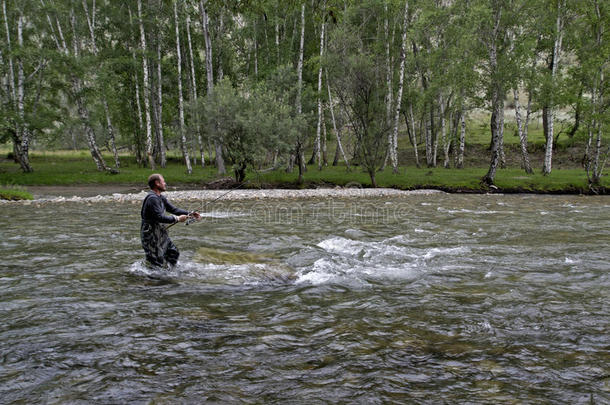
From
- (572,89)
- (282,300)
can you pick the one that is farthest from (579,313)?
(572,89)

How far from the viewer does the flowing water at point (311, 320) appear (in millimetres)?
5129

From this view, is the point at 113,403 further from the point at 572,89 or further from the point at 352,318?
the point at 572,89

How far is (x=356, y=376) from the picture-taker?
5398 millimetres

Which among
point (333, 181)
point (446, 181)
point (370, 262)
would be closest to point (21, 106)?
point (333, 181)

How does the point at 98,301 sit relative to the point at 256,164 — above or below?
below

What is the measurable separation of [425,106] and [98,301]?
44.7 meters

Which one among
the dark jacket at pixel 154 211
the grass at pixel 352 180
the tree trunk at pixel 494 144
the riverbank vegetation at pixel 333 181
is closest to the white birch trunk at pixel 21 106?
the riverbank vegetation at pixel 333 181

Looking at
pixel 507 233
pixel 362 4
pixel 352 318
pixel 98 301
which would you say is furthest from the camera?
pixel 362 4

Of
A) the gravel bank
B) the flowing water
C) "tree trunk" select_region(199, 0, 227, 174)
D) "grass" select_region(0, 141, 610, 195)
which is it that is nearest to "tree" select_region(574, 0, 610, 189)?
"grass" select_region(0, 141, 610, 195)

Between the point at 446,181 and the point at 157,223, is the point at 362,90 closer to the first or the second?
the point at 446,181

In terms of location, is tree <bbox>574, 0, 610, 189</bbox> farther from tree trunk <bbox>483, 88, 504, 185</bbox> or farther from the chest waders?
the chest waders

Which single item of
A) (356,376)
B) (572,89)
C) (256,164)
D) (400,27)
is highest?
(400,27)

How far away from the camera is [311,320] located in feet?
23.9

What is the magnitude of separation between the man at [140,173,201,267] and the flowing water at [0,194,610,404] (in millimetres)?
488
